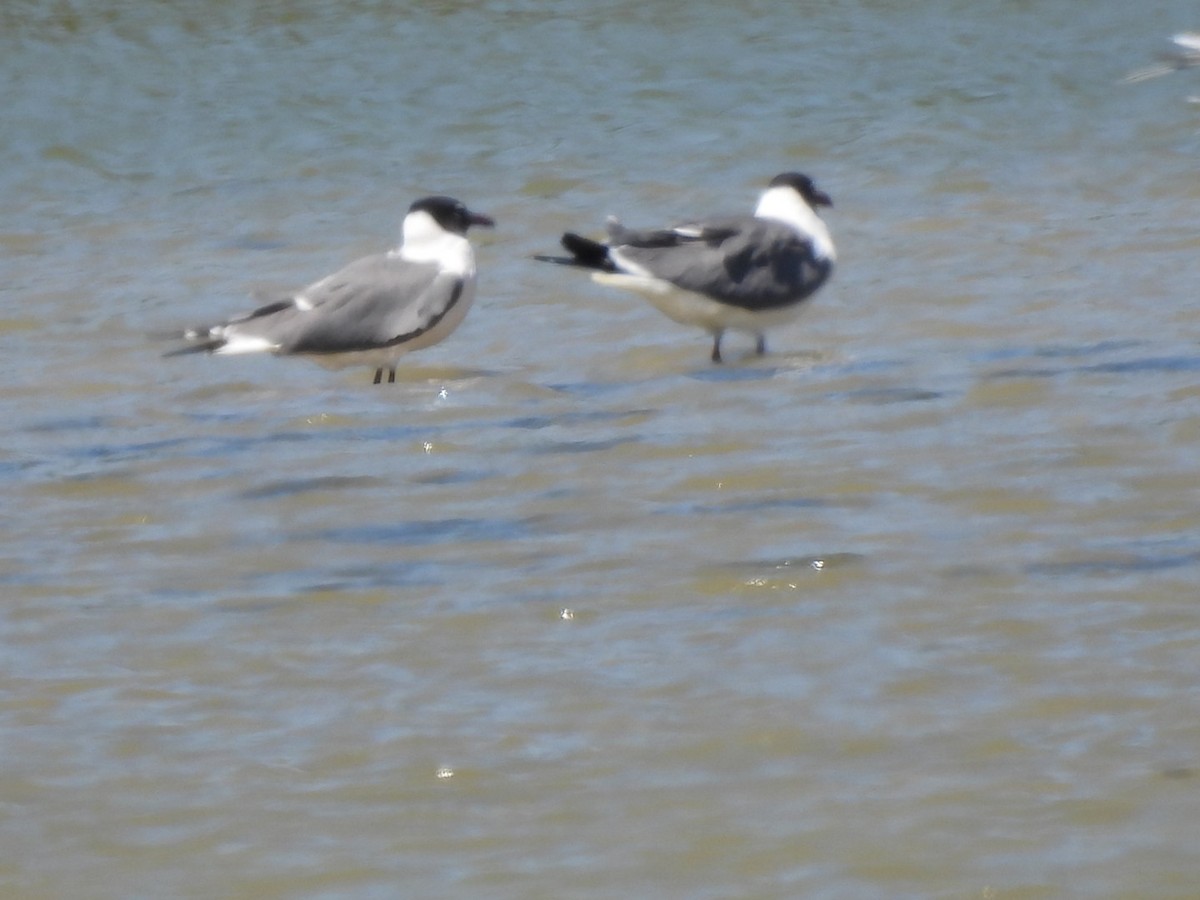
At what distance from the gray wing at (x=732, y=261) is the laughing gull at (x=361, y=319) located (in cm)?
68

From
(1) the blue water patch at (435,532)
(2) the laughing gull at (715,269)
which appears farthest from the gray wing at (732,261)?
(1) the blue water patch at (435,532)

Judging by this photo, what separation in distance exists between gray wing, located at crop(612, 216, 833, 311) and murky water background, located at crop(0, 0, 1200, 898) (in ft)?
0.72

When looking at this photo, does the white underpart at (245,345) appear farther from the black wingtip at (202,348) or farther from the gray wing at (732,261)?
the gray wing at (732,261)

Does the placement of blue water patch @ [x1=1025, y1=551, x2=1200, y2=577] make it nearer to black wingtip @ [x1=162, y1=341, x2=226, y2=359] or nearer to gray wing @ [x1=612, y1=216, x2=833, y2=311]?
gray wing @ [x1=612, y1=216, x2=833, y2=311]

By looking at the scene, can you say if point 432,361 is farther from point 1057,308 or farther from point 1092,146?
point 1092,146

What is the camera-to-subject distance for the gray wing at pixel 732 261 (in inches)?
359

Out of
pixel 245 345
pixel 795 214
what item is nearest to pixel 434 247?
pixel 245 345

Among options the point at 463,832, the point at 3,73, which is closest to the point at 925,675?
the point at 463,832

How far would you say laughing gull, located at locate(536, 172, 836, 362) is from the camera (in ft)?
29.9

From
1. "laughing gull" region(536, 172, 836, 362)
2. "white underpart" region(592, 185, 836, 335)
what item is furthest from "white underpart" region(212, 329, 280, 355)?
"white underpart" region(592, 185, 836, 335)

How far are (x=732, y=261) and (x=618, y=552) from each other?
11.7 ft

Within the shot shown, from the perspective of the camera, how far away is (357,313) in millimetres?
8852

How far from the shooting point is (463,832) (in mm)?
3949

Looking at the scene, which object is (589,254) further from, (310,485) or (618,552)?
(618,552)
